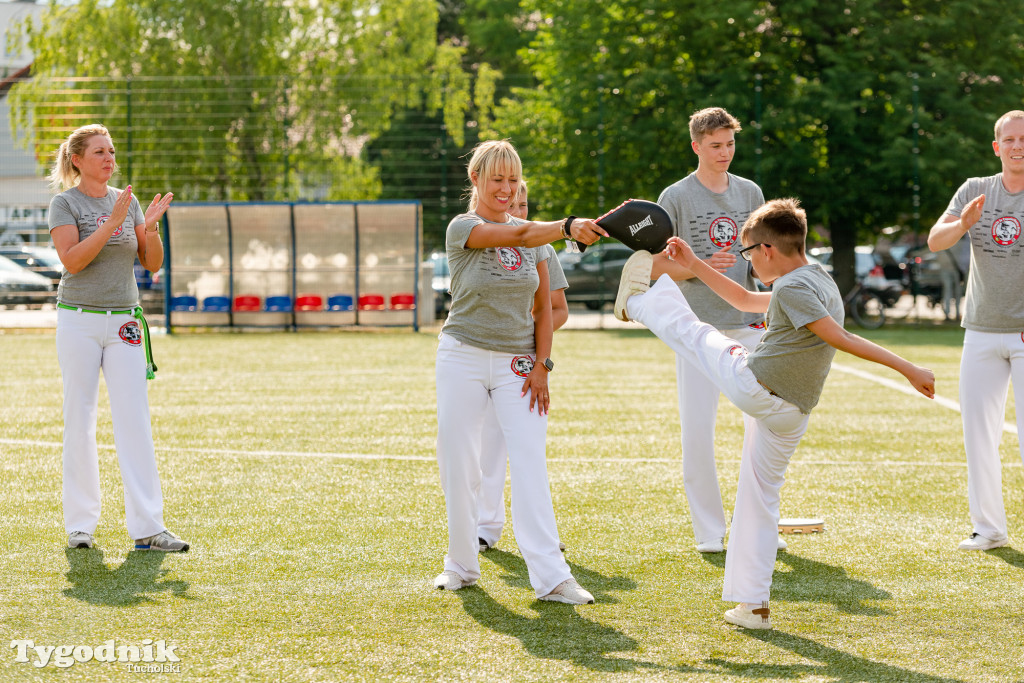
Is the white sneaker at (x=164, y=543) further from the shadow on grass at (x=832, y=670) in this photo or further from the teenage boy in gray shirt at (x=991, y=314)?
the teenage boy in gray shirt at (x=991, y=314)

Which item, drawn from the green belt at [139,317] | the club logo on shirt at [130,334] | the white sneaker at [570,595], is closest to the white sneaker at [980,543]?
the white sneaker at [570,595]

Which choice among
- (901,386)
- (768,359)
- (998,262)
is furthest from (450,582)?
(901,386)

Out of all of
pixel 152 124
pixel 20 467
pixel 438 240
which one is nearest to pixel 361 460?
pixel 20 467

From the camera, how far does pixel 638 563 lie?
5.35m

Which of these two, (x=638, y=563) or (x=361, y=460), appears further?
(x=361, y=460)

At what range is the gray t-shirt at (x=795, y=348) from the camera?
420 cm

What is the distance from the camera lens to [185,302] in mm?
20047

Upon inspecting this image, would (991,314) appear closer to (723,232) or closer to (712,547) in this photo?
(723,232)

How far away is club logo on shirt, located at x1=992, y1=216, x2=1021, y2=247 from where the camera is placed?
5.55 meters

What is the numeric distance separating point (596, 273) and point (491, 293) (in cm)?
1965

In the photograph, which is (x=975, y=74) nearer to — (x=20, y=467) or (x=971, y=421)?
(x=971, y=421)

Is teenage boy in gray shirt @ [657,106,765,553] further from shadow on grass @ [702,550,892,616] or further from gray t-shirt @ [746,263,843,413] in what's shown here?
gray t-shirt @ [746,263,843,413]

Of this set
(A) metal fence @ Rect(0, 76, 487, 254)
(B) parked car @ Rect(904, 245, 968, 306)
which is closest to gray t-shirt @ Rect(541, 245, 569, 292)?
(A) metal fence @ Rect(0, 76, 487, 254)

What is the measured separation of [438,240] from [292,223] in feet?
11.7
